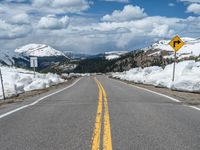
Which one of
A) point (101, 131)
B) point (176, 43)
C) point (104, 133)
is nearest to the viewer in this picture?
point (104, 133)

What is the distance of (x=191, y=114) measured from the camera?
11062 millimetres

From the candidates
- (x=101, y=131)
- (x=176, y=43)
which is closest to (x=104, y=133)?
(x=101, y=131)

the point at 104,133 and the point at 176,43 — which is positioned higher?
the point at 176,43

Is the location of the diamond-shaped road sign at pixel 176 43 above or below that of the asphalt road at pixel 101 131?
above

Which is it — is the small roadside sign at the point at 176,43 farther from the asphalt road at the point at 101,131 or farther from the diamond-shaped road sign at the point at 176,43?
the asphalt road at the point at 101,131

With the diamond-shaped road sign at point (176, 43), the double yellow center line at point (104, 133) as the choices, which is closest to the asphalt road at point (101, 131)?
the double yellow center line at point (104, 133)

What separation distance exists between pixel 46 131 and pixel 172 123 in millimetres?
3383

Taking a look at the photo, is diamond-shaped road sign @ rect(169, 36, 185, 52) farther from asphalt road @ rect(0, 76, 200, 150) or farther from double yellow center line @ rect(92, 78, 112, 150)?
double yellow center line @ rect(92, 78, 112, 150)

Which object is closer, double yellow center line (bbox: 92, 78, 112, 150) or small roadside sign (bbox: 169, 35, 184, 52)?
double yellow center line (bbox: 92, 78, 112, 150)

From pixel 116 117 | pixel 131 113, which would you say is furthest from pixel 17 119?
pixel 131 113

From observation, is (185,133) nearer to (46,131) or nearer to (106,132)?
(106,132)

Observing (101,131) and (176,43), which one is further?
(176,43)

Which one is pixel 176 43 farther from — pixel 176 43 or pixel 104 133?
pixel 104 133

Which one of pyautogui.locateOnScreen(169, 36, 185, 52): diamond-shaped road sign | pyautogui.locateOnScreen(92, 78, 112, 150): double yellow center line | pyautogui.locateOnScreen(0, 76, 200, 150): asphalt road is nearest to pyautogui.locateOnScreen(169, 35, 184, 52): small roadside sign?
pyautogui.locateOnScreen(169, 36, 185, 52): diamond-shaped road sign
